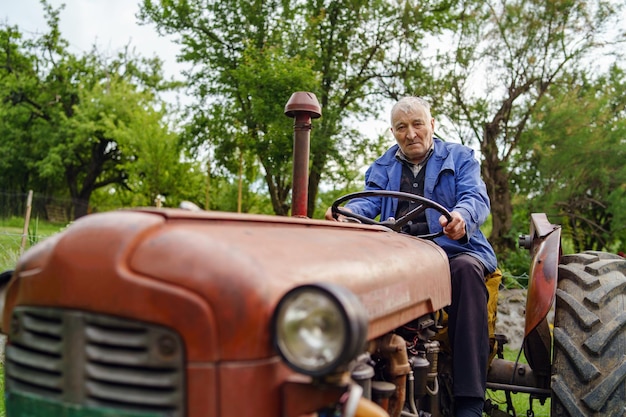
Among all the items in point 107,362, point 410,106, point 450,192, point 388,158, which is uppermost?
point 410,106

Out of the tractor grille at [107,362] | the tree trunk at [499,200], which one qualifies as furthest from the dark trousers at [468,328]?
the tree trunk at [499,200]

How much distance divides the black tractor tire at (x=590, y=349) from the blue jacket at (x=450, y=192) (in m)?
0.44

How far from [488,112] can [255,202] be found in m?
11.6

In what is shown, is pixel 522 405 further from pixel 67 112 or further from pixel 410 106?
pixel 67 112

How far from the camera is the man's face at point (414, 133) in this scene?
3510 mm

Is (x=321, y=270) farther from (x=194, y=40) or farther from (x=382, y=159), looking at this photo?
(x=194, y=40)

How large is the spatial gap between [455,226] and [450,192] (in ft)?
1.85

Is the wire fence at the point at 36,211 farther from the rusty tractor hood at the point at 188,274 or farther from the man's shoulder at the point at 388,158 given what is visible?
the rusty tractor hood at the point at 188,274

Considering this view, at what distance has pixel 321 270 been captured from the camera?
1637 millimetres

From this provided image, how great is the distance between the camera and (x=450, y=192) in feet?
11.1

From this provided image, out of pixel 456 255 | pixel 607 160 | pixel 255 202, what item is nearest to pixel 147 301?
pixel 456 255

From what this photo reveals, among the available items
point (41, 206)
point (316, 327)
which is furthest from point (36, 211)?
point (316, 327)

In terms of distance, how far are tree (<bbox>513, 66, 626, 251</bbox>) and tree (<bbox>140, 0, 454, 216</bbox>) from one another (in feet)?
14.8

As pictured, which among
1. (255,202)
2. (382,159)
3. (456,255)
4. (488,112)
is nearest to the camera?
(456,255)
